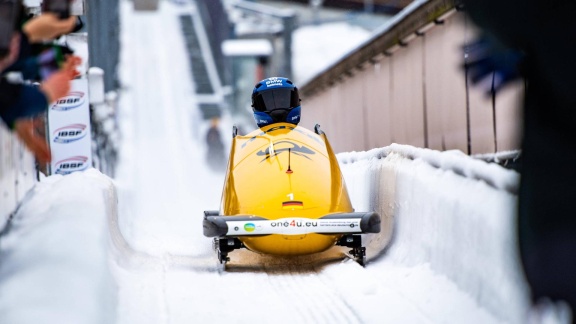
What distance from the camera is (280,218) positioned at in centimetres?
568

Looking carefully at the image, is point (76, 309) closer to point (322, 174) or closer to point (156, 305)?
point (156, 305)

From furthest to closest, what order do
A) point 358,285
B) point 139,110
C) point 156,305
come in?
point 139,110 < point 358,285 < point 156,305

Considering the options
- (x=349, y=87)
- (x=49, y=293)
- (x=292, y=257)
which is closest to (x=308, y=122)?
(x=349, y=87)

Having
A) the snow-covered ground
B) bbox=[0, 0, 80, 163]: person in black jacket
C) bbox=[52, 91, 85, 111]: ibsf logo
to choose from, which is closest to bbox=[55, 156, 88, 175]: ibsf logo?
bbox=[52, 91, 85, 111]: ibsf logo

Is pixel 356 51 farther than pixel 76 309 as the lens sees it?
Yes

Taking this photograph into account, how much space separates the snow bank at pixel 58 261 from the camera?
3.28 m

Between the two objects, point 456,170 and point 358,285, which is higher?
point 456,170

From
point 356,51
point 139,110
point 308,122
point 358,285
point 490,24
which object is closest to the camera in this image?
point 490,24

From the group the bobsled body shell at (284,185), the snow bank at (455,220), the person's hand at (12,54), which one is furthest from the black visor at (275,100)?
the person's hand at (12,54)

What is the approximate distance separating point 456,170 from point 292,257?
1.64m

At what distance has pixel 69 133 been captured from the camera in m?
9.31

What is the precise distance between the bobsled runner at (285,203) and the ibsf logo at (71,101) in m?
3.03

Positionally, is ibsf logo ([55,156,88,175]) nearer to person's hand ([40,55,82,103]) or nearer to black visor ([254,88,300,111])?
black visor ([254,88,300,111])

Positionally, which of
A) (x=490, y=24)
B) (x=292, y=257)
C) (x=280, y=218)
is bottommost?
(x=292, y=257)
